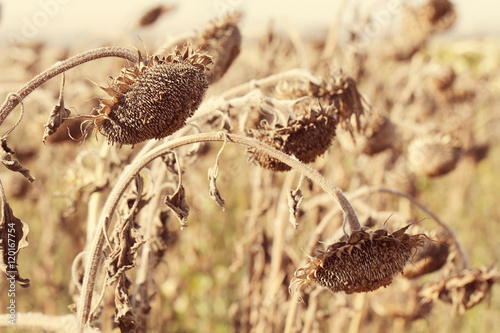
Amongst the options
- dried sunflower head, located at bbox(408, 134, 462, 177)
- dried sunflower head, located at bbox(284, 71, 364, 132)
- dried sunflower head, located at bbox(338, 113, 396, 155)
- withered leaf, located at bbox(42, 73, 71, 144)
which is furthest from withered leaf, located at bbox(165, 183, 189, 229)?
dried sunflower head, located at bbox(408, 134, 462, 177)

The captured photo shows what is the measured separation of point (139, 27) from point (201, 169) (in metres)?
2.04

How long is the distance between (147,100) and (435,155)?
2785mm

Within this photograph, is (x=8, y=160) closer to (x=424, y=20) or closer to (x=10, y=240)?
(x=10, y=240)

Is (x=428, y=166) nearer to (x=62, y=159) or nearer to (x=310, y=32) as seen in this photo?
(x=310, y=32)

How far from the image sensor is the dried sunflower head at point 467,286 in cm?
226

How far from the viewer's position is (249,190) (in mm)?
5496

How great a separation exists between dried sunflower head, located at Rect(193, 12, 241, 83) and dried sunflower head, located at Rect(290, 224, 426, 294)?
968 mm

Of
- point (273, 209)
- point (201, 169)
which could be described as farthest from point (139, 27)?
point (201, 169)

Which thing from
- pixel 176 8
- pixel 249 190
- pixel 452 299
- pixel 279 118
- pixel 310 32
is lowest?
pixel 452 299

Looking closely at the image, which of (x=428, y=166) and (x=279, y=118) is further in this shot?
(x=428, y=166)

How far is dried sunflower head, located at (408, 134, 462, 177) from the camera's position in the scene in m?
3.68

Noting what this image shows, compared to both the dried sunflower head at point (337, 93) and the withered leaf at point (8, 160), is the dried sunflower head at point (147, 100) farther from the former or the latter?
the dried sunflower head at point (337, 93)

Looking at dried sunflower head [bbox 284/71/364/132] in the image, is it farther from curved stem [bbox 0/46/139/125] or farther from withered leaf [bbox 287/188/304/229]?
curved stem [bbox 0/46/139/125]

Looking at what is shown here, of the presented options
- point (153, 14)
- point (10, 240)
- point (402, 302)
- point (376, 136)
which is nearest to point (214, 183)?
point (10, 240)
